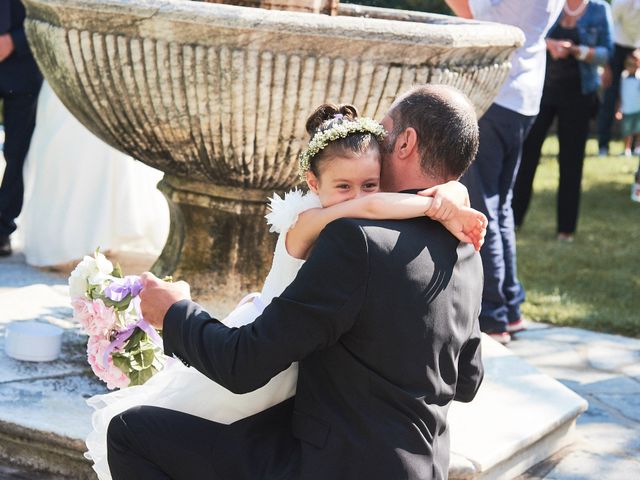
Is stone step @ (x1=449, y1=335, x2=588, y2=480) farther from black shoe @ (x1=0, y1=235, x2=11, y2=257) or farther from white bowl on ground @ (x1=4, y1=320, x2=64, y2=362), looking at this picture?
black shoe @ (x1=0, y1=235, x2=11, y2=257)

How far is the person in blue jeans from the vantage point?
7320mm

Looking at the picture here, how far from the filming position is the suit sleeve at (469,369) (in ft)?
8.64

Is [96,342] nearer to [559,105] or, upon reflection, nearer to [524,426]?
[524,426]

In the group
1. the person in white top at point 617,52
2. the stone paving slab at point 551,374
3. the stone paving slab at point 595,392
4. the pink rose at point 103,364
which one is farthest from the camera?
the person in white top at point 617,52

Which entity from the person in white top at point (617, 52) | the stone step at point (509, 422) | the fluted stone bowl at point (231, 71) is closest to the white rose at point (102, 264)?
the fluted stone bowl at point (231, 71)

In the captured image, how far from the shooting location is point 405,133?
2.40 metres

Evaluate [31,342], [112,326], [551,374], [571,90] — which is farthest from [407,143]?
[571,90]

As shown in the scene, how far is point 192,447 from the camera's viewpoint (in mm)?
2428

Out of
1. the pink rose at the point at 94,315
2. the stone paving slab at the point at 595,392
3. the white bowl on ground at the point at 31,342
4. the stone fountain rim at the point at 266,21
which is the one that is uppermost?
the stone fountain rim at the point at 266,21

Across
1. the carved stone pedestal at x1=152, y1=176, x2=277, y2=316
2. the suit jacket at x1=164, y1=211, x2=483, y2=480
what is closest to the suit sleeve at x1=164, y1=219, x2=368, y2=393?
the suit jacket at x1=164, y1=211, x2=483, y2=480

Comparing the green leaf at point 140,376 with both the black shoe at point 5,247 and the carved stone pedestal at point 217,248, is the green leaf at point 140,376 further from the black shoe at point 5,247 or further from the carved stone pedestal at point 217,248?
the black shoe at point 5,247

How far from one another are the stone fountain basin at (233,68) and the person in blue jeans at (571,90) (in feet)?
12.0

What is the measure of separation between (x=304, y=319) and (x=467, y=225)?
0.43 metres

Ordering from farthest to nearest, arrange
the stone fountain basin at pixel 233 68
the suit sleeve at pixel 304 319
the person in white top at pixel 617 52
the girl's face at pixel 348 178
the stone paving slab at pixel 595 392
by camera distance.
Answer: the person in white top at pixel 617 52 → the stone paving slab at pixel 595 392 → the stone fountain basin at pixel 233 68 → the girl's face at pixel 348 178 → the suit sleeve at pixel 304 319
